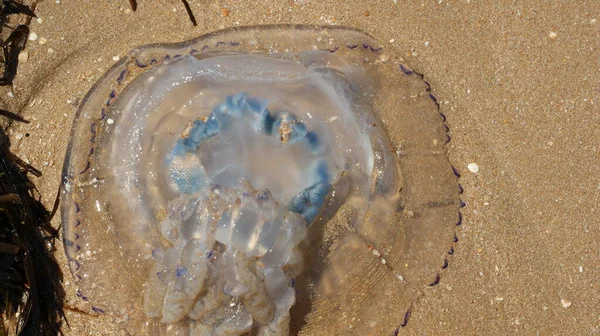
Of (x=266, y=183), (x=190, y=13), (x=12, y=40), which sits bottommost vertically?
(x=266, y=183)

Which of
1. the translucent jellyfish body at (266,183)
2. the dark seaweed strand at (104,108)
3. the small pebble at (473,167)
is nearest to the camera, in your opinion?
the translucent jellyfish body at (266,183)

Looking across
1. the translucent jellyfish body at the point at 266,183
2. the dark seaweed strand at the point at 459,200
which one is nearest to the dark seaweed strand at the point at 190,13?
the translucent jellyfish body at the point at 266,183

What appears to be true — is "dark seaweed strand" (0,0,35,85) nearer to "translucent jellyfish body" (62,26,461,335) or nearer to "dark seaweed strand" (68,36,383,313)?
"translucent jellyfish body" (62,26,461,335)

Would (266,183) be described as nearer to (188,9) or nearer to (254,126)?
(254,126)

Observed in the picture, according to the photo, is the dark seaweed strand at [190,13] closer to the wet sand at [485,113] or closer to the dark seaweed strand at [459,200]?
the wet sand at [485,113]

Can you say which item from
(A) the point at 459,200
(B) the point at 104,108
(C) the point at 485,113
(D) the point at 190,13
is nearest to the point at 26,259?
(B) the point at 104,108

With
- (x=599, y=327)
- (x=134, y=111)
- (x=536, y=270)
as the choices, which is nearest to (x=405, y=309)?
(x=536, y=270)
